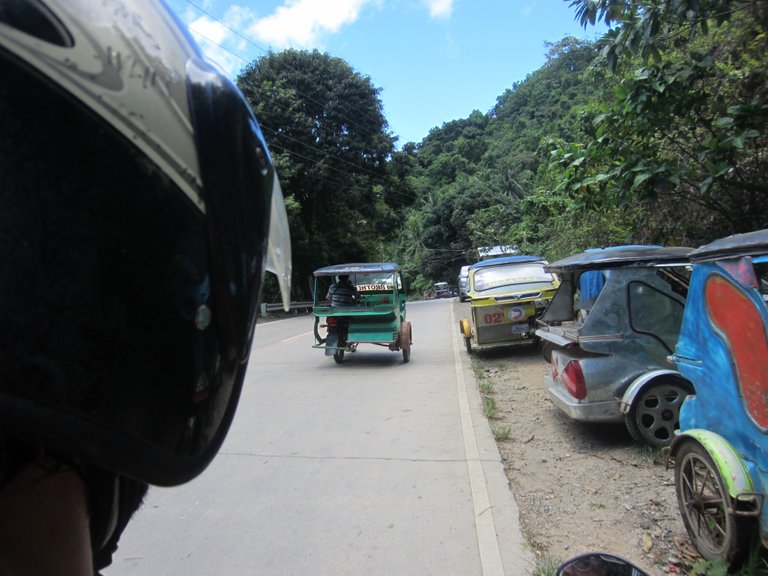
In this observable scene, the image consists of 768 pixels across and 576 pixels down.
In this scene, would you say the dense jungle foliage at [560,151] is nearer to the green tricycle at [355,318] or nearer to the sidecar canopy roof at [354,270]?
the sidecar canopy roof at [354,270]

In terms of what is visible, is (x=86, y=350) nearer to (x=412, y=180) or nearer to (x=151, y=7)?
(x=151, y=7)

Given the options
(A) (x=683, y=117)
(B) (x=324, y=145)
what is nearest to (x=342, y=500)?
(A) (x=683, y=117)

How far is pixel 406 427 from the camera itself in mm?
5949

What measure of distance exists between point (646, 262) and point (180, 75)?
497 cm

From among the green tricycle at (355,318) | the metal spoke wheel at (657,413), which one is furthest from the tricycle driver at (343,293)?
the metal spoke wheel at (657,413)

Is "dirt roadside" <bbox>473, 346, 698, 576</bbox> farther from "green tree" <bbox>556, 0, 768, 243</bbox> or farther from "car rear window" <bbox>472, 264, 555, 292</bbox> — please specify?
"car rear window" <bbox>472, 264, 555, 292</bbox>

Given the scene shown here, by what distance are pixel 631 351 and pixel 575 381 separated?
1.95 feet

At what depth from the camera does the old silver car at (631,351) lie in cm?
473

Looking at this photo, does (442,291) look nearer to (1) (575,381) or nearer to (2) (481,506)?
(1) (575,381)

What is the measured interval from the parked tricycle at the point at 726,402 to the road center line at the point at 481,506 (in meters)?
1.17

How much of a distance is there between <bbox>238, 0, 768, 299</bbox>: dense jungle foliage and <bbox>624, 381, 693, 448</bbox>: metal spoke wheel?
1.98 meters

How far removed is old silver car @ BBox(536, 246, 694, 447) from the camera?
4727 millimetres

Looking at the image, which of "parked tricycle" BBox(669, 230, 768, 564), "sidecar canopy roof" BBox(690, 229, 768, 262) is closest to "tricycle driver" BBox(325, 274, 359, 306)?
"parked tricycle" BBox(669, 230, 768, 564)

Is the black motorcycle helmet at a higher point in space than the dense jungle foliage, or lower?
lower
